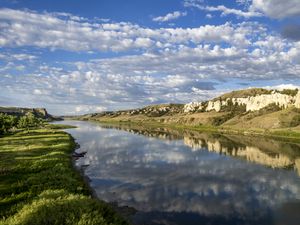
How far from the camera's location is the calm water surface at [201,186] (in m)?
36.0

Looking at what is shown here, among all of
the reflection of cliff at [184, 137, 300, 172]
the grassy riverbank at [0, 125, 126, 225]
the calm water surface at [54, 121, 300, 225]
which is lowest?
the calm water surface at [54, 121, 300, 225]

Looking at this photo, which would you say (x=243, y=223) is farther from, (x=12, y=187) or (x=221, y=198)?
(x=12, y=187)

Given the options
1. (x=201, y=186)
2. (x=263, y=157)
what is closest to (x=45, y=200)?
(x=201, y=186)

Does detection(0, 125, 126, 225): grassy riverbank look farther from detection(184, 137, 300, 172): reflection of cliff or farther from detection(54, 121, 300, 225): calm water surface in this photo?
detection(184, 137, 300, 172): reflection of cliff

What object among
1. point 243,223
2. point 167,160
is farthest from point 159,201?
point 167,160

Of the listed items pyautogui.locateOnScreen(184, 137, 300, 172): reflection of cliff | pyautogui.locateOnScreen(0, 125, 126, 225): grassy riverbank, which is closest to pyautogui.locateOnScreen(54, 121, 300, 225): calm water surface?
pyautogui.locateOnScreen(184, 137, 300, 172): reflection of cliff

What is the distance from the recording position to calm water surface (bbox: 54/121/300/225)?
36000 mm

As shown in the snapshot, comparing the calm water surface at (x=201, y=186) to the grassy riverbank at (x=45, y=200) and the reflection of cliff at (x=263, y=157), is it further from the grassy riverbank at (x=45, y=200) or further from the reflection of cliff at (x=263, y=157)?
the grassy riverbank at (x=45, y=200)

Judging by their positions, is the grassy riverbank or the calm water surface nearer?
the grassy riverbank

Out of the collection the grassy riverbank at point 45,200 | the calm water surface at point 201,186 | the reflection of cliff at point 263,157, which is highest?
the grassy riverbank at point 45,200

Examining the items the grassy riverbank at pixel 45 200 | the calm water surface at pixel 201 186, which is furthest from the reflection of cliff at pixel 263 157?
the grassy riverbank at pixel 45 200

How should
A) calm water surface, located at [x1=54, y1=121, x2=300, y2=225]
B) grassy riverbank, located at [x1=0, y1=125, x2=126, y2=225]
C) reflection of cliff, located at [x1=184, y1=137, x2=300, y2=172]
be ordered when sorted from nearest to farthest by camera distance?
1. grassy riverbank, located at [x1=0, y1=125, x2=126, y2=225]
2. calm water surface, located at [x1=54, y1=121, x2=300, y2=225]
3. reflection of cliff, located at [x1=184, y1=137, x2=300, y2=172]

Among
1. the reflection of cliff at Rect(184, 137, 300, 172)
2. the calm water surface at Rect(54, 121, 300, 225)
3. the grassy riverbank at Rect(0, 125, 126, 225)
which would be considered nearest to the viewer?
the grassy riverbank at Rect(0, 125, 126, 225)

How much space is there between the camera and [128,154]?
86.2 metres
